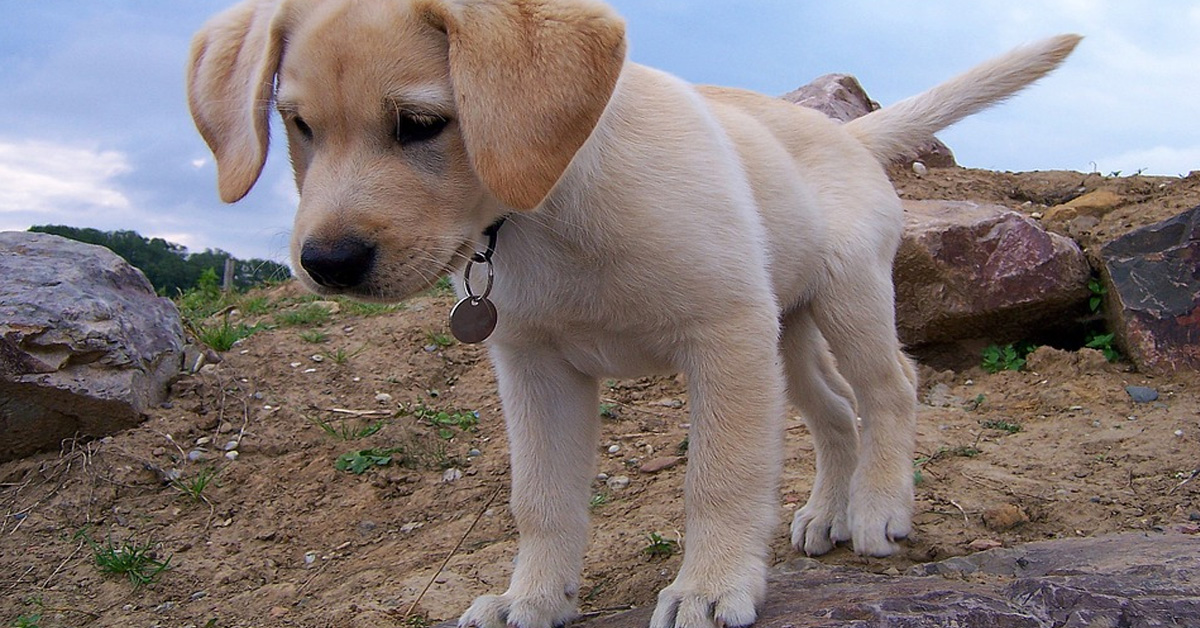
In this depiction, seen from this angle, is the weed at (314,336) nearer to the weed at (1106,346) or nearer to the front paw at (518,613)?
the front paw at (518,613)

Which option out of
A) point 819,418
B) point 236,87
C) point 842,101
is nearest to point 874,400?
point 819,418

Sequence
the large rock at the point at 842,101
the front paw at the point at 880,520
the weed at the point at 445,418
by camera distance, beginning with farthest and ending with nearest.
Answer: the large rock at the point at 842,101 < the weed at the point at 445,418 < the front paw at the point at 880,520

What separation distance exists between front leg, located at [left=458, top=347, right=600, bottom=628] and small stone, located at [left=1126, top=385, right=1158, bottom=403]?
307 cm

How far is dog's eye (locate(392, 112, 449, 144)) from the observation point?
2.23 m

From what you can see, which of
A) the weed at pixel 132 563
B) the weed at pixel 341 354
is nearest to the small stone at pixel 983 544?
the weed at pixel 132 563

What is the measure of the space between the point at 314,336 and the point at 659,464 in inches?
94.0

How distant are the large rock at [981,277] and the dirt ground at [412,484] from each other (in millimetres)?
267

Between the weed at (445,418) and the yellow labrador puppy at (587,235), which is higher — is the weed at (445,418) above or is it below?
below

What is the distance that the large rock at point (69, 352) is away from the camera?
15.3 ft

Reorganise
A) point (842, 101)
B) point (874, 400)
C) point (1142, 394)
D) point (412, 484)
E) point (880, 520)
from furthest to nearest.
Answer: point (842, 101) < point (1142, 394) < point (412, 484) < point (874, 400) < point (880, 520)

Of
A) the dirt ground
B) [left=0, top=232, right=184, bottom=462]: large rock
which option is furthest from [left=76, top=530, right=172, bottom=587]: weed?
[left=0, top=232, right=184, bottom=462]: large rock

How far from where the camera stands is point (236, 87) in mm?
2689

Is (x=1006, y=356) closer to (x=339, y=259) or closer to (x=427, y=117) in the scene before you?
(x=427, y=117)

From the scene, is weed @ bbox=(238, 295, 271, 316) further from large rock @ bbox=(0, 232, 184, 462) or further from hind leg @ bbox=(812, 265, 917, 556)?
hind leg @ bbox=(812, 265, 917, 556)
